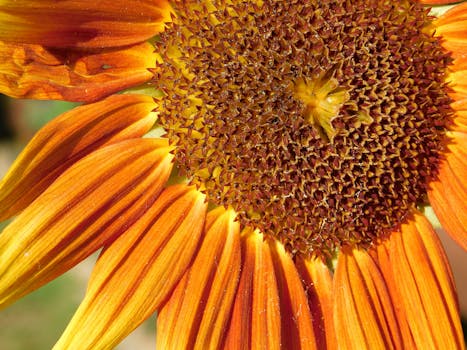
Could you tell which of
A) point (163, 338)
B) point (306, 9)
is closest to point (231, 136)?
point (306, 9)

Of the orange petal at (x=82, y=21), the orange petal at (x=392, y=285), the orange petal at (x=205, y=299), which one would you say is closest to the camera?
the orange petal at (x=82, y=21)

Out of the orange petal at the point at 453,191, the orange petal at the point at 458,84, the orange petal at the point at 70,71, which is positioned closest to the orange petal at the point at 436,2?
the orange petal at the point at 458,84

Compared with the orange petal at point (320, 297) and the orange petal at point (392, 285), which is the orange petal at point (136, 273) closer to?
the orange petal at point (320, 297)

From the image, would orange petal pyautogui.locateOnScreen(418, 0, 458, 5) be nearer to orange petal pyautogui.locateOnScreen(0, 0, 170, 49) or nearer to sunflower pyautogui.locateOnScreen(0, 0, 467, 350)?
sunflower pyautogui.locateOnScreen(0, 0, 467, 350)

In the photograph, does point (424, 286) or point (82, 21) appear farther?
point (424, 286)

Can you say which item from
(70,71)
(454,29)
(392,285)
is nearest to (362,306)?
(392,285)

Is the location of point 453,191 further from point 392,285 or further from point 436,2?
point 436,2

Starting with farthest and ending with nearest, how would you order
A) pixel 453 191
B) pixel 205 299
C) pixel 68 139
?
pixel 453 191 → pixel 205 299 → pixel 68 139
